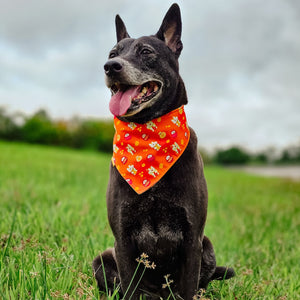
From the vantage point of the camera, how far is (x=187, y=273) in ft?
8.78

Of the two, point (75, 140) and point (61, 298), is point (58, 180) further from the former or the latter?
point (75, 140)

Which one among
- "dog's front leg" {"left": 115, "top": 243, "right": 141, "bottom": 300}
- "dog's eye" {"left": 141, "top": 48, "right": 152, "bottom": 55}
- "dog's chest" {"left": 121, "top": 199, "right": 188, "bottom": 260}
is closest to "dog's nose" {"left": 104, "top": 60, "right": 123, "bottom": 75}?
"dog's eye" {"left": 141, "top": 48, "right": 152, "bottom": 55}

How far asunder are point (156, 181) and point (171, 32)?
1.28 metres

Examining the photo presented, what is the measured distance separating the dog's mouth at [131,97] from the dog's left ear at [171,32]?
0.46m

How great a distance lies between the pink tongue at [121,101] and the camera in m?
2.60

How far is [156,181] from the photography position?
2707 mm

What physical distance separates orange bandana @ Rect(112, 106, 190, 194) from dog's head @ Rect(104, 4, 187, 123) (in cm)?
9

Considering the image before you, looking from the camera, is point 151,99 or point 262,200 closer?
point 151,99

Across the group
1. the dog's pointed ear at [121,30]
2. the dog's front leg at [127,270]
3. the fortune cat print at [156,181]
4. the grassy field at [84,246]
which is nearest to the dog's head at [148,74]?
the fortune cat print at [156,181]

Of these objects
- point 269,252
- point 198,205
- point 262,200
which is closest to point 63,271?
point 198,205

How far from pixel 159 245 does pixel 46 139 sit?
45461 millimetres

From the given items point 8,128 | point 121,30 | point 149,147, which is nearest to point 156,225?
point 149,147

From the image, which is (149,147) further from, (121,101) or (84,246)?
(84,246)

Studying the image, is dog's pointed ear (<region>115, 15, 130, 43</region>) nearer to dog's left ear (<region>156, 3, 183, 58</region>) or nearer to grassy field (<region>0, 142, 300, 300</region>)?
dog's left ear (<region>156, 3, 183, 58</region>)
